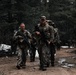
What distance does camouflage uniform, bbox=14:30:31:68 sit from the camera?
12.8 metres

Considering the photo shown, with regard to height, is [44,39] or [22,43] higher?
[44,39]

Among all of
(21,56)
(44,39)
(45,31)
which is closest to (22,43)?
(21,56)

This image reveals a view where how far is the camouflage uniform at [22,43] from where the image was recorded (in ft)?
41.8

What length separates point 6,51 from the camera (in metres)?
22.0

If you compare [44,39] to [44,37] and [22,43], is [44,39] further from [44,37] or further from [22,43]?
[22,43]

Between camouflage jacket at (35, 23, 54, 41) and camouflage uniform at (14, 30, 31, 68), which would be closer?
camouflage jacket at (35, 23, 54, 41)

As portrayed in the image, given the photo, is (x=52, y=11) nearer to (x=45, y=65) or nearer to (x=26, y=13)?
(x=26, y=13)

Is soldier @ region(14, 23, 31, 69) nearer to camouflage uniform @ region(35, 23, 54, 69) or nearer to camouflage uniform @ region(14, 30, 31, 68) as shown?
camouflage uniform @ region(14, 30, 31, 68)

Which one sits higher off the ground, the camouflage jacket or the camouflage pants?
the camouflage jacket

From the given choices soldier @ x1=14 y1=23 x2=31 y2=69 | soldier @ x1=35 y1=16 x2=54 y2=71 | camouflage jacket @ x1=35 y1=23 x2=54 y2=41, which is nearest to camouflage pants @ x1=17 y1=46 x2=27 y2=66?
soldier @ x1=14 y1=23 x2=31 y2=69

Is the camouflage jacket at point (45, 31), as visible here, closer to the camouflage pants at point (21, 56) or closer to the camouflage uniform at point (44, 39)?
the camouflage uniform at point (44, 39)

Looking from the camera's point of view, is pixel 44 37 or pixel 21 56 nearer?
pixel 44 37

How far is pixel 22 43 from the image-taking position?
12828 millimetres

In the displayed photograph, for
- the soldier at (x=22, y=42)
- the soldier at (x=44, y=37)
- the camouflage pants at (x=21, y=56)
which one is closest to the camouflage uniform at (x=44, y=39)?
the soldier at (x=44, y=37)
